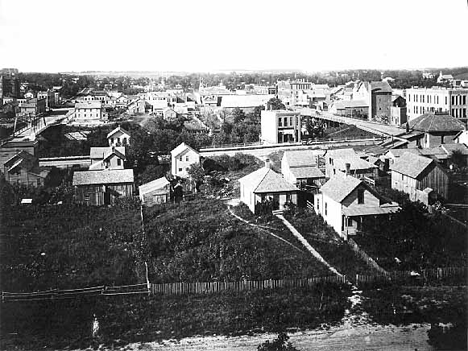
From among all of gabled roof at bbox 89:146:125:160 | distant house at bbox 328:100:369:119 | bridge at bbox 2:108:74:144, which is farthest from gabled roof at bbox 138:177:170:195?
distant house at bbox 328:100:369:119

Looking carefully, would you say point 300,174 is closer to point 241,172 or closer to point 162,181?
point 241,172

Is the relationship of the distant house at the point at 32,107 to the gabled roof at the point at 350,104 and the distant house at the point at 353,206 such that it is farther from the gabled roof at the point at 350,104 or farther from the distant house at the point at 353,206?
the gabled roof at the point at 350,104

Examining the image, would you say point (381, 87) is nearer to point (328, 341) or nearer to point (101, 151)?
point (101, 151)

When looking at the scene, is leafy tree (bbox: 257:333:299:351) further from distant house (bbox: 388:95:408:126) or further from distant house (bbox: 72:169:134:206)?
distant house (bbox: 388:95:408:126)

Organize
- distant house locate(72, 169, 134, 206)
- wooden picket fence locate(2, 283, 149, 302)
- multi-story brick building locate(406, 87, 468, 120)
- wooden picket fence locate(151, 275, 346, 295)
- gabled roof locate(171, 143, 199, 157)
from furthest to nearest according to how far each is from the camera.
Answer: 1. multi-story brick building locate(406, 87, 468, 120)
2. gabled roof locate(171, 143, 199, 157)
3. distant house locate(72, 169, 134, 206)
4. wooden picket fence locate(151, 275, 346, 295)
5. wooden picket fence locate(2, 283, 149, 302)

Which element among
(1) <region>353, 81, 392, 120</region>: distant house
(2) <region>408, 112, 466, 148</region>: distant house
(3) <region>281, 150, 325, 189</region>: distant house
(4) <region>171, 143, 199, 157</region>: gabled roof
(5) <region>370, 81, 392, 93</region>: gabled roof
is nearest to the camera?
(3) <region>281, 150, 325, 189</region>: distant house
